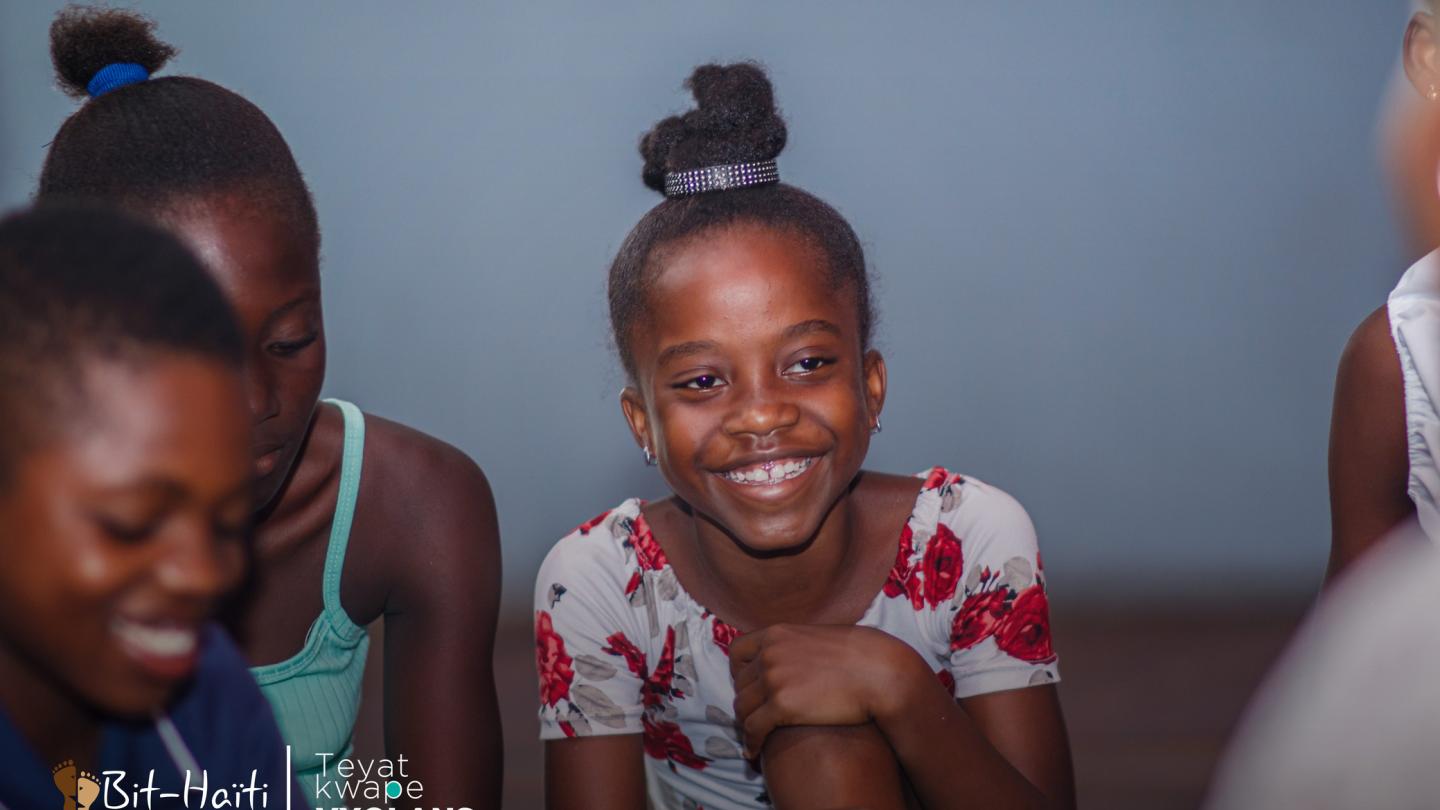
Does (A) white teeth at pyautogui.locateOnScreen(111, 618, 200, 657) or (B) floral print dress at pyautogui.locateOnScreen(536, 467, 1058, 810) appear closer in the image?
(A) white teeth at pyautogui.locateOnScreen(111, 618, 200, 657)

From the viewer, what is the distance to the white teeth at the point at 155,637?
907mm

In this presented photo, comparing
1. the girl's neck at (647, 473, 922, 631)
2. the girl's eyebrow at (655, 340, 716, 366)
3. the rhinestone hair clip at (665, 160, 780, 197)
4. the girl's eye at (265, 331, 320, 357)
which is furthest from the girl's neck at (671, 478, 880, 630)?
the girl's eye at (265, 331, 320, 357)

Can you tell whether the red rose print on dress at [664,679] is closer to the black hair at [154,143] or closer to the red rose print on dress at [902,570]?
the red rose print on dress at [902,570]

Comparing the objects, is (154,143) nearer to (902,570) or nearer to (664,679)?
(664,679)

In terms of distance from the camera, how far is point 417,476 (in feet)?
5.40

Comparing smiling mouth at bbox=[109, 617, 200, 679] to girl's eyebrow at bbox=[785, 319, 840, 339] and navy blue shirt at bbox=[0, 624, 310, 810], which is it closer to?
navy blue shirt at bbox=[0, 624, 310, 810]

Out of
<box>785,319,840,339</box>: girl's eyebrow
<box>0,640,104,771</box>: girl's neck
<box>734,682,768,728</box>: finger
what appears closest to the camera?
<box>0,640,104,771</box>: girl's neck

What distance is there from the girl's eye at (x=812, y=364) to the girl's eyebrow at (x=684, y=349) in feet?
0.32

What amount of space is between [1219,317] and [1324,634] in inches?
82.8

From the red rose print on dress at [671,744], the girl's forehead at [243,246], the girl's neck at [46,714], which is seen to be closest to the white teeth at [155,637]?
the girl's neck at [46,714]

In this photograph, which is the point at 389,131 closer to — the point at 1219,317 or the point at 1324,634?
the point at 1219,317

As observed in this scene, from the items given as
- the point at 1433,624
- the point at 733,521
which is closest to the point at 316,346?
the point at 733,521

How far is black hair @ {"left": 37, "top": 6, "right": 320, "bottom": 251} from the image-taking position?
4.33 feet

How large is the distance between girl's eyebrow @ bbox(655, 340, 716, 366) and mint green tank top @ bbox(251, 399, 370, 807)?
377mm
